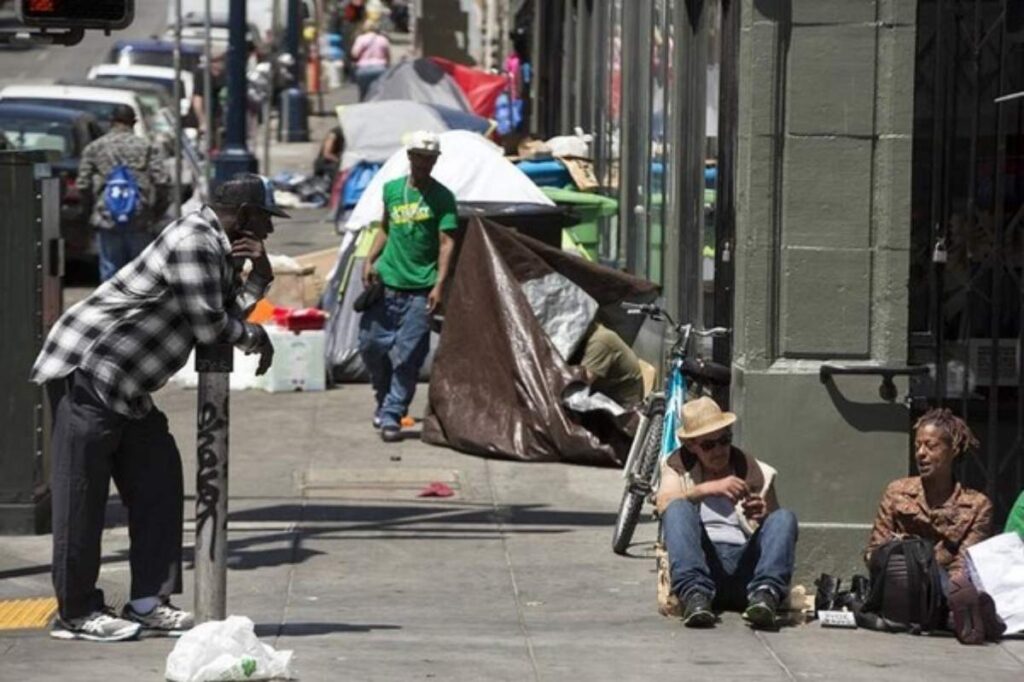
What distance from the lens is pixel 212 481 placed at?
7.92 metres

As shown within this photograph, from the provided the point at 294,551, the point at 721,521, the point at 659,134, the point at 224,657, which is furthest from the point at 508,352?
the point at 224,657

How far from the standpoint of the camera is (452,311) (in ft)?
44.4

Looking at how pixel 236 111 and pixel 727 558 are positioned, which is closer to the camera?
pixel 727 558

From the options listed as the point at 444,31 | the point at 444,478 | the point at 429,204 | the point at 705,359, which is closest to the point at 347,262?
the point at 429,204

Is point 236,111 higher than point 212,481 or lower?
higher

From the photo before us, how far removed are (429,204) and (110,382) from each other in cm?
537

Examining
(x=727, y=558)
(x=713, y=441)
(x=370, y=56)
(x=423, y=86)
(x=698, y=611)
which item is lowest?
(x=698, y=611)

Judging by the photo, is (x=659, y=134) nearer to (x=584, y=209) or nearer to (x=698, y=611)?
(x=584, y=209)

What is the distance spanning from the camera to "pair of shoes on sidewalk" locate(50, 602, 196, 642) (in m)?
8.48

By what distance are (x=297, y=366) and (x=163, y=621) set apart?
706cm

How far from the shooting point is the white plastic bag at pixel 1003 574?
348 inches

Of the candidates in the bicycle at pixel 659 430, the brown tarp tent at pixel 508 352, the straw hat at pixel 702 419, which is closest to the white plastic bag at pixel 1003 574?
the straw hat at pixel 702 419

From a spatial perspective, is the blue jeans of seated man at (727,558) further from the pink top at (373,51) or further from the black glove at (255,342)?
the pink top at (373,51)

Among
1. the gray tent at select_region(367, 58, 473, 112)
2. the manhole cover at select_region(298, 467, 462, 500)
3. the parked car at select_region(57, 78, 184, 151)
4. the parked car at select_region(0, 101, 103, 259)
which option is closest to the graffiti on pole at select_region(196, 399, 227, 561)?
the manhole cover at select_region(298, 467, 462, 500)
